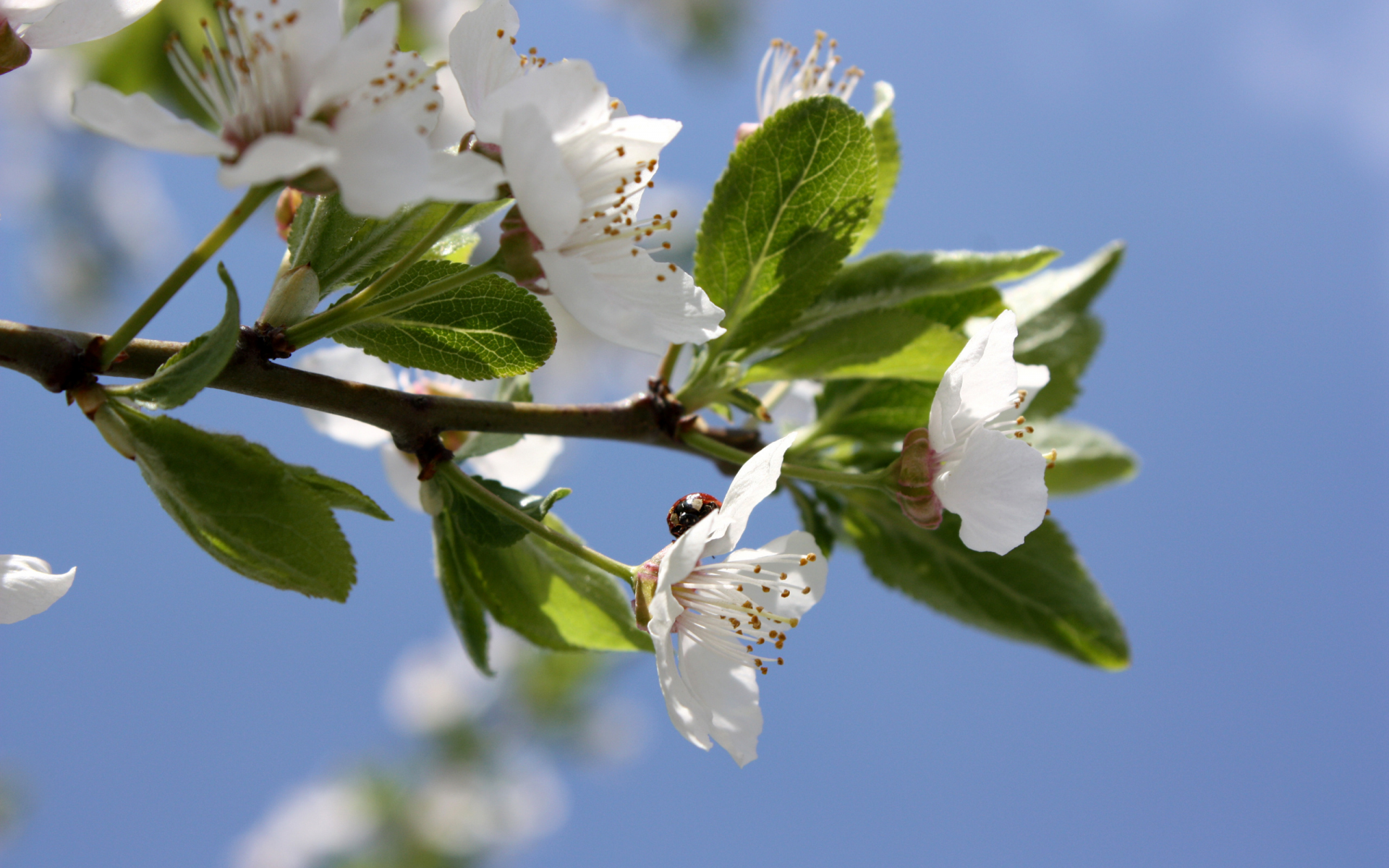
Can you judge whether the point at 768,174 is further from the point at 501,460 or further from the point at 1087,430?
the point at 1087,430

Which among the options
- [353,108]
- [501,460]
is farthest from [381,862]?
[353,108]

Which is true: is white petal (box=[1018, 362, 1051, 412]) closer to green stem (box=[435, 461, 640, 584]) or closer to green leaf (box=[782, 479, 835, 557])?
green leaf (box=[782, 479, 835, 557])

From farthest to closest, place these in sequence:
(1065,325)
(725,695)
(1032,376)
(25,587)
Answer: (1065,325) → (1032,376) → (725,695) → (25,587)

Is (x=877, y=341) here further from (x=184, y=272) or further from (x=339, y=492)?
(x=184, y=272)

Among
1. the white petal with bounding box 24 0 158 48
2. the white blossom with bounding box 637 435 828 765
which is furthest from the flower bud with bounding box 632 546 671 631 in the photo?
the white petal with bounding box 24 0 158 48

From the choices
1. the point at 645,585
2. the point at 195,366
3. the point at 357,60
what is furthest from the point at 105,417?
the point at 645,585

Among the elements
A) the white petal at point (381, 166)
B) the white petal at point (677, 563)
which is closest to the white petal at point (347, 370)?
the white petal at point (677, 563)

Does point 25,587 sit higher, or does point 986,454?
point 25,587
